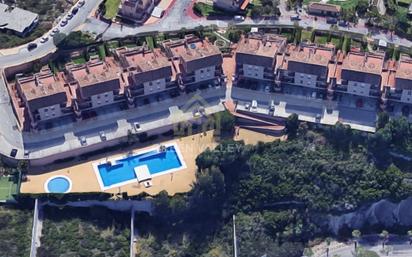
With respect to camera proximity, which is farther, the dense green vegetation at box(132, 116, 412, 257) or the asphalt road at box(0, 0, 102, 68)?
the asphalt road at box(0, 0, 102, 68)

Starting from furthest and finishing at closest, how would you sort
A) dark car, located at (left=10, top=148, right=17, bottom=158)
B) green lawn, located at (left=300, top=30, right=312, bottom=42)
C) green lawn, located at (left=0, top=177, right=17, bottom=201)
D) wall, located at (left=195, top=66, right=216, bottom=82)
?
green lawn, located at (left=300, top=30, right=312, bottom=42) < wall, located at (left=195, top=66, right=216, bottom=82) < dark car, located at (left=10, top=148, right=17, bottom=158) < green lawn, located at (left=0, top=177, right=17, bottom=201)

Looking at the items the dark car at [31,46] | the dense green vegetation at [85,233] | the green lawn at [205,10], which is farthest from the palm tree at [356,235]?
the dark car at [31,46]

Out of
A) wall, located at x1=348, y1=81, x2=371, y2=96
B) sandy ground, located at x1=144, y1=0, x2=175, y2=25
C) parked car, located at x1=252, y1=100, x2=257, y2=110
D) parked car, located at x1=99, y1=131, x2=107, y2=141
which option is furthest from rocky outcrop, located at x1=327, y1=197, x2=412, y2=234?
sandy ground, located at x1=144, y1=0, x2=175, y2=25

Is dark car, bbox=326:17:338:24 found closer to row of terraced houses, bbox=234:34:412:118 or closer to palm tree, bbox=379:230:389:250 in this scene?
row of terraced houses, bbox=234:34:412:118

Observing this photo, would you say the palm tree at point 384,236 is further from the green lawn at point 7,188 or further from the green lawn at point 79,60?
the green lawn at point 7,188

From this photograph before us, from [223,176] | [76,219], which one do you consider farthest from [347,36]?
[76,219]
